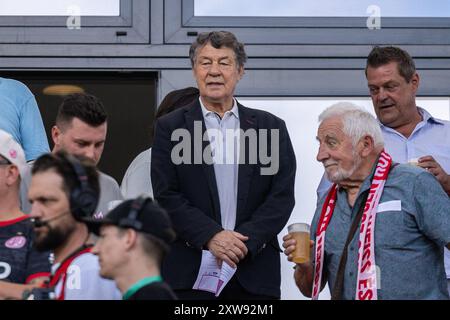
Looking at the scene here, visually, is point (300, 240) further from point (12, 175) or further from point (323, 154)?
point (12, 175)

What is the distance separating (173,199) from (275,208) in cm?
50

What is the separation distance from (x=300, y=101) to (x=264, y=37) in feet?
1.47

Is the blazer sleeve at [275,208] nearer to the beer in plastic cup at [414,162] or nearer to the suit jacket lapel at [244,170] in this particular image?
the suit jacket lapel at [244,170]

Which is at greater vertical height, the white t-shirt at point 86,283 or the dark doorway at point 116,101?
the dark doorway at point 116,101

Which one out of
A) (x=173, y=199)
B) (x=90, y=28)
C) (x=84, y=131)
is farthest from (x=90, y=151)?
(x=90, y=28)

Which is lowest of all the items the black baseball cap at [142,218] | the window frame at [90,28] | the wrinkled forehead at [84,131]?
the black baseball cap at [142,218]

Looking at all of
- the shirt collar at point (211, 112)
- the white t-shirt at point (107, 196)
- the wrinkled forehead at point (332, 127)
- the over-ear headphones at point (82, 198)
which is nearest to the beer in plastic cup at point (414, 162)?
the wrinkled forehead at point (332, 127)

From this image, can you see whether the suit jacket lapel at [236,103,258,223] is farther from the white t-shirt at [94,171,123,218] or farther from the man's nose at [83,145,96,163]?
the man's nose at [83,145,96,163]

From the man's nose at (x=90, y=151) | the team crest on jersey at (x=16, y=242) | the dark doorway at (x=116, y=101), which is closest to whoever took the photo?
the team crest on jersey at (x=16, y=242)

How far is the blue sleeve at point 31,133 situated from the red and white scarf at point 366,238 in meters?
1.52

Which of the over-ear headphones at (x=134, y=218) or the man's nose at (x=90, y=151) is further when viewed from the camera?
the man's nose at (x=90, y=151)

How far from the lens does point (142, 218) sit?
4430 millimetres

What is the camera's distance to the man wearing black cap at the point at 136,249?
439cm
